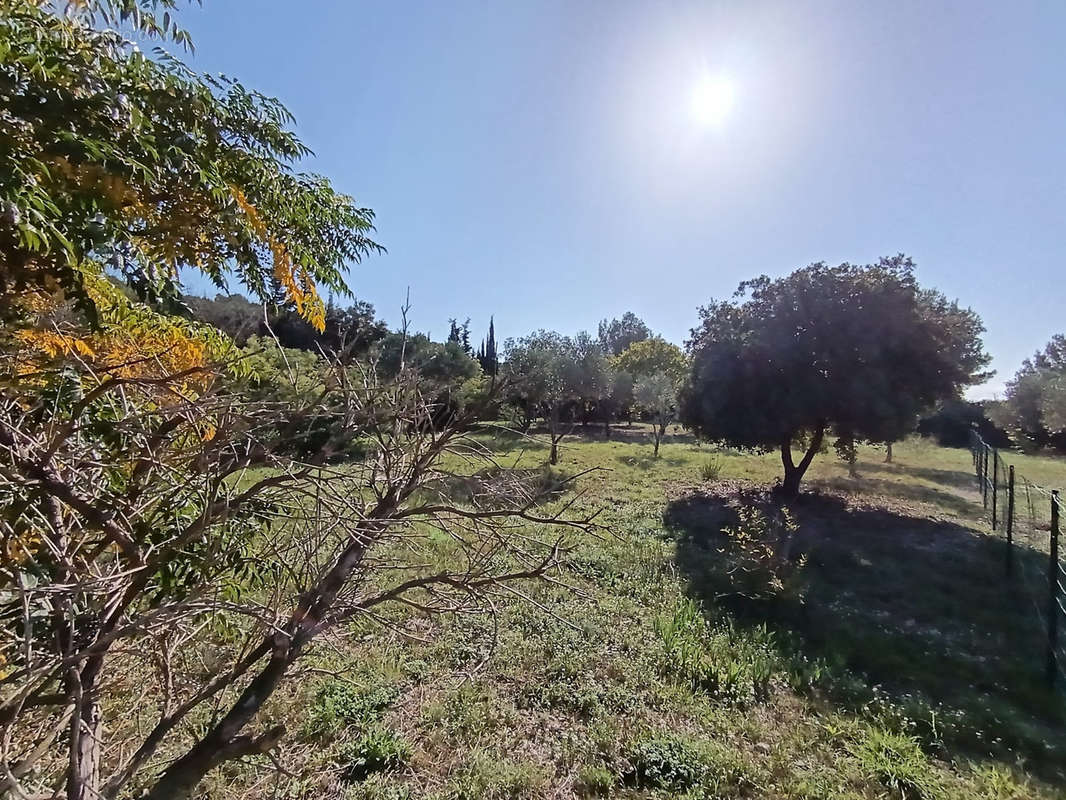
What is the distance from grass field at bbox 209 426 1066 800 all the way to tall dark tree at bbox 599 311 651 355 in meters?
49.6

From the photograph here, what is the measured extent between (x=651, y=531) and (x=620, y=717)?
478cm

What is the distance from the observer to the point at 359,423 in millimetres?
1793

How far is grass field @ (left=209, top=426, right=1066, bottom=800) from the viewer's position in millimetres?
2867

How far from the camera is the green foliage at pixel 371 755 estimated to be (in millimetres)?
2855

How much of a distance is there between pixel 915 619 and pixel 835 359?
5528mm

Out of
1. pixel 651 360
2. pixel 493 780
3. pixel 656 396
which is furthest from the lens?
pixel 651 360

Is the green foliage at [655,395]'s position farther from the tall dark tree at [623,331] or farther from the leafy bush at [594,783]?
the tall dark tree at [623,331]

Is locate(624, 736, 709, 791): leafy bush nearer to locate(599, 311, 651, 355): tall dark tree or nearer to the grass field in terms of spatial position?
the grass field

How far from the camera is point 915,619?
5316mm

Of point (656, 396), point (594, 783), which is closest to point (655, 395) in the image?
point (656, 396)

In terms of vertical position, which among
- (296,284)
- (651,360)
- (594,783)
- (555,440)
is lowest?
(594,783)

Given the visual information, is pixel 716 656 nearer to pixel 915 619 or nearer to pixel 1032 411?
pixel 915 619

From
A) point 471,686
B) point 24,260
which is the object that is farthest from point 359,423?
point 471,686

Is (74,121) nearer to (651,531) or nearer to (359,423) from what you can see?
(359,423)
